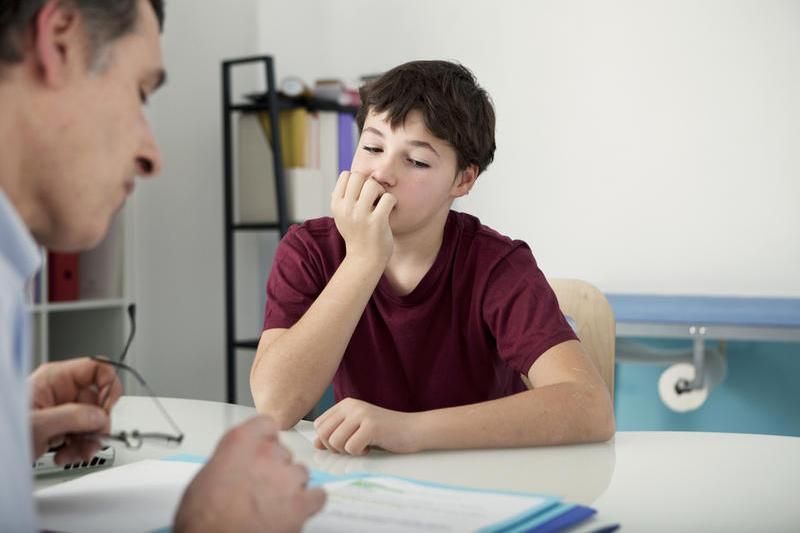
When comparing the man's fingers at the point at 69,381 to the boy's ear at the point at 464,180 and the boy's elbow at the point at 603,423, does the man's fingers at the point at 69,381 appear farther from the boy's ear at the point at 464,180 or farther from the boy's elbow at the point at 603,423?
the boy's ear at the point at 464,180

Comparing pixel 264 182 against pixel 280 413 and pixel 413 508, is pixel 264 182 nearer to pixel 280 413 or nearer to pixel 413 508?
pixel 280 413

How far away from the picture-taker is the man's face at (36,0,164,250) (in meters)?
0.63

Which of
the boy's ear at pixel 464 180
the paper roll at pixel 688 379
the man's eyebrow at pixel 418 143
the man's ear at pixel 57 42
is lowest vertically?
the paper roll at pixel 688 379

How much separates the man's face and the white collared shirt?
49 millimetres

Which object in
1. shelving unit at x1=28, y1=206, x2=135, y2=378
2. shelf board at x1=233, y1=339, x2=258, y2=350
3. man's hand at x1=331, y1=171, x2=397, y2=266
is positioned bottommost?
shelf board at x1=233, y1=339, x2=258, y2=350

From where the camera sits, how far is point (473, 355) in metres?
1.51

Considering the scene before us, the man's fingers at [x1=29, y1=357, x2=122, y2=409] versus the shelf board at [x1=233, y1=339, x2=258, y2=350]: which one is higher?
the man's fingers at [x1=29, y1=357, x2=122, y2=409]

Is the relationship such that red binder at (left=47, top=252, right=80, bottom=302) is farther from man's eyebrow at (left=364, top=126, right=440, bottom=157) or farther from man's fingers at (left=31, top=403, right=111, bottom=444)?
man's fingers at (left=31, top=403, right=111, bottom=444)

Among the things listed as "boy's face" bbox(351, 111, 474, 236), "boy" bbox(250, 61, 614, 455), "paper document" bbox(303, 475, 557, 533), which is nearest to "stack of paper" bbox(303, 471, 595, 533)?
"paper document" bbox(303, 475, 557, 533)

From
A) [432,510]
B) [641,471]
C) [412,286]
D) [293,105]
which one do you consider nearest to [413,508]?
[432,510]

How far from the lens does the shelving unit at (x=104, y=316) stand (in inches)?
124

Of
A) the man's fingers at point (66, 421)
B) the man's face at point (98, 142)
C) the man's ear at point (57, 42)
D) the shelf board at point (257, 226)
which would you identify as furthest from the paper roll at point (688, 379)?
the man's ear at point (57, 42)

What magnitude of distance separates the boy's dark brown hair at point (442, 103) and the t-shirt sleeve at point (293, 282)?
0.85ft

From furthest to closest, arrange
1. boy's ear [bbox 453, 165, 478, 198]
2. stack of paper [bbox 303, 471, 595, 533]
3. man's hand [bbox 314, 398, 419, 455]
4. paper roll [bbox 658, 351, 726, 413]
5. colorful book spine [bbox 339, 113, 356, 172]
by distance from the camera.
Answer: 1. colorful book spine [bbox 339, 113, 356, 172]
2. paper roll [bbox 658, 351, 726, 413]
3. boy's ear [bbox 453, 165, 478, 198]
4. man's hand [bbox 314, 398, 419, 455]
5. stack of paper [bbox 303, 471, 595, 533]
